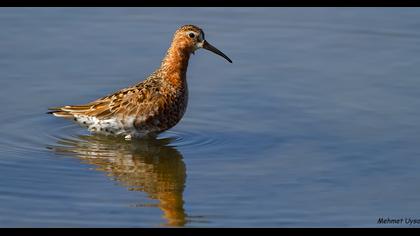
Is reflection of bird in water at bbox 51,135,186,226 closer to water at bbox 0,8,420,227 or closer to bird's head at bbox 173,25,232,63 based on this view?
water at bbox 0,8,420,227

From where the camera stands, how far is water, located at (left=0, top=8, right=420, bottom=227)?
472 inches

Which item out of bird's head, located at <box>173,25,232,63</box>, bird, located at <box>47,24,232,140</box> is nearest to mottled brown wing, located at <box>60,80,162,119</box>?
bird, located at <box>47,24,232,140</box>

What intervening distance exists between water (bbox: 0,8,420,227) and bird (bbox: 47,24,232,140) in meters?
0.26

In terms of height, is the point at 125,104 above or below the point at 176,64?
below

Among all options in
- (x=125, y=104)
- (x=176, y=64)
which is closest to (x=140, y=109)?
(x=125, y=104)

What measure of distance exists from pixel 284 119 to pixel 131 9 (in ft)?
18.3

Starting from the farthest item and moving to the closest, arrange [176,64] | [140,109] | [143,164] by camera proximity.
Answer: [176,64]
[140,109]
[143,164]

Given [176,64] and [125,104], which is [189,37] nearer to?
[176,64]

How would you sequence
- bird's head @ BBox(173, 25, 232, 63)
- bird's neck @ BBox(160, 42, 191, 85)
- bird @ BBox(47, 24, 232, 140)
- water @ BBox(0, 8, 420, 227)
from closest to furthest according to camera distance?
water @ BBox(0, 8, 420, 227) → bird @ BBox(47, 24, 232, 140) → bird's neck @ BBox(160, 42, 191, 85) → bird's head @ BBox(173, 25, 232, 63)

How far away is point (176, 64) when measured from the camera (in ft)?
49.5

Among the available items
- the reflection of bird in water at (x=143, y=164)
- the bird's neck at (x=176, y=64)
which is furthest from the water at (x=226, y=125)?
the bird's neck at (x=176, y=64)

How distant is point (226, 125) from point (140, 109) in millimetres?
1517

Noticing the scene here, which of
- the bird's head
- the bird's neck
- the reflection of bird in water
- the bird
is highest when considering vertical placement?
the bird's head

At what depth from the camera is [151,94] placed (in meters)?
14.7
